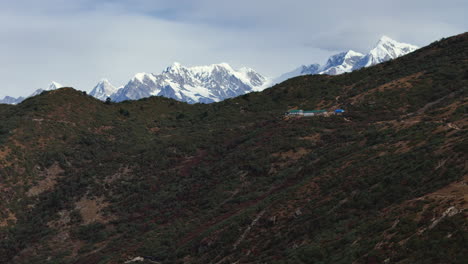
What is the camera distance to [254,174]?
55906mm

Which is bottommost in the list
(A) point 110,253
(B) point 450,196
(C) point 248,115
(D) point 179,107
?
(A) point 110,253

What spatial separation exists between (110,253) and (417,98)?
5331cm

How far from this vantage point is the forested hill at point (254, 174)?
86.1 ft

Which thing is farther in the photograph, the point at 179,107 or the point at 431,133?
the point at 179,107

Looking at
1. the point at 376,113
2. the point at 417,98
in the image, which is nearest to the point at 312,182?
the point at 376,113

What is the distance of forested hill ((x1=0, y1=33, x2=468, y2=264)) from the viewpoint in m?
26.2

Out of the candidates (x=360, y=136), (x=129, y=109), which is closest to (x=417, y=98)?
(x=360, y=136)

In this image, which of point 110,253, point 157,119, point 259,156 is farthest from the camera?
point 157,119

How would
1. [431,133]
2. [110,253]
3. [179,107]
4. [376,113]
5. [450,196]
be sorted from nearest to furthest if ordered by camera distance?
[450,196] < [431,133] < [110,253] < [376,113] < [179,107]

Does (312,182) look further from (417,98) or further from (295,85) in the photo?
(295,85)

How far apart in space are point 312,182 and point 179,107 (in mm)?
79185

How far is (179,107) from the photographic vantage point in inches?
4505

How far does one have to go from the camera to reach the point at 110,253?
44781mm

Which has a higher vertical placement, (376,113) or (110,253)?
(376,113)
